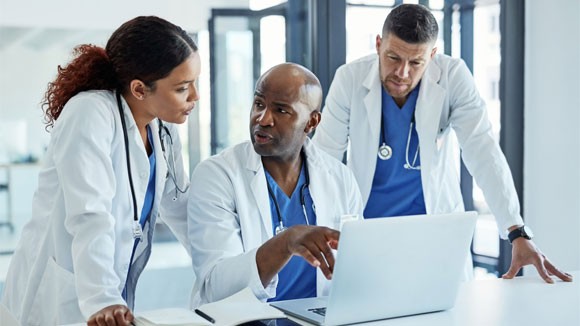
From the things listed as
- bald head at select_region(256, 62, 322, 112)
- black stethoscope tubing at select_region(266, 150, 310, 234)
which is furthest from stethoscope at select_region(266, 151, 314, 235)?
bald head at select_region(256, 62, 322, 112)

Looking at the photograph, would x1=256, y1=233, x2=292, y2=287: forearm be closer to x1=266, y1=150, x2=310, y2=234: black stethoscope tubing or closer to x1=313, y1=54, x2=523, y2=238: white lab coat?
x1=266, y1=150, x2=310, y2=234: black stethoscope tubing

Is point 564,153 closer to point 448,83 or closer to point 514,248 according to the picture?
point 448,83

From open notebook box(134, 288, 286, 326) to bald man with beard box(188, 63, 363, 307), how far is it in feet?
0.38

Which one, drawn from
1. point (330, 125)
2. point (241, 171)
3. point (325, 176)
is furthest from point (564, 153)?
point (241, 171)

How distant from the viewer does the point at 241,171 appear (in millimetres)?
1902

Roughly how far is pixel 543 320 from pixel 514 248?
57 cm

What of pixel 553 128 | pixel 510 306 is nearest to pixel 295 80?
pixel 510 306

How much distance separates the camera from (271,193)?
6.22 ft

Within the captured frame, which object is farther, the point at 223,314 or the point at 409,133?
the point at 409,133

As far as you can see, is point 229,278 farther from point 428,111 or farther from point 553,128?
point 553,128

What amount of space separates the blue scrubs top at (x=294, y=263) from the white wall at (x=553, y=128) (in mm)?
1956

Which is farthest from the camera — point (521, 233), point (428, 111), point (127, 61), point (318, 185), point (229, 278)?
point (428, 111)

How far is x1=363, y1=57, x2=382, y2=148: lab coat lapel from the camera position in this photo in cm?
246

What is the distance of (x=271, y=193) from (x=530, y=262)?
0.73 metres
